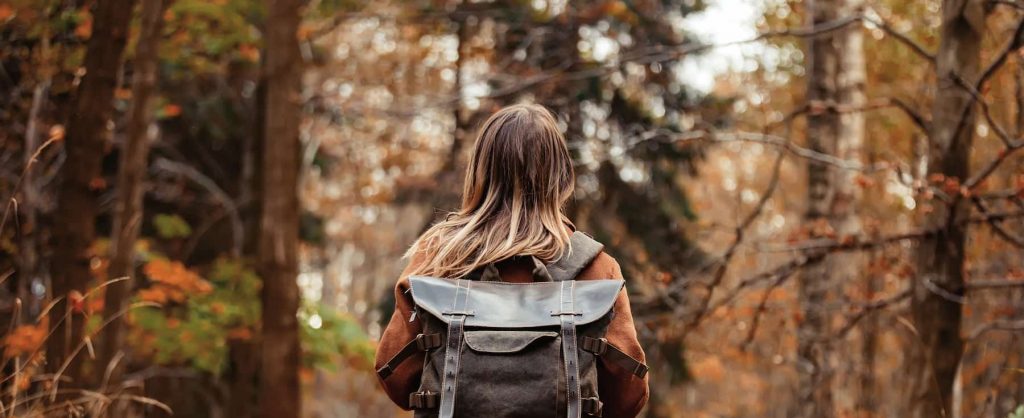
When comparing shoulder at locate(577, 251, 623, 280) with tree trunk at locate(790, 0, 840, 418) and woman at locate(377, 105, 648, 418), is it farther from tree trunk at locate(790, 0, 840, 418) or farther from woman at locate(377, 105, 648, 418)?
tree trunk at locate(790, 0, 840, 418)

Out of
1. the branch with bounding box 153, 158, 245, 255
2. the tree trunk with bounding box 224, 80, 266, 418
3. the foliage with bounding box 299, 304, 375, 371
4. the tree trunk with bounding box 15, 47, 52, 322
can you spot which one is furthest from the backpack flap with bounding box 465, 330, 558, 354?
the branch with bounding box 153, 158, 245, 255

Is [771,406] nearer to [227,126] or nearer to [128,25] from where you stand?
[227,126]

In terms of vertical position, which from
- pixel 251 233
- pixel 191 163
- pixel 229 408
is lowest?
pixel 229 408

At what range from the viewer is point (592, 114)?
43.8ft

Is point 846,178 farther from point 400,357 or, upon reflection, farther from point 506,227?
point 400,357

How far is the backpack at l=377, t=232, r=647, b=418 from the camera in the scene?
2373mm

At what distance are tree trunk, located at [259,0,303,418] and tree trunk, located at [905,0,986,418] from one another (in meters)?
4.97

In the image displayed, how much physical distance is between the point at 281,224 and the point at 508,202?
582 centimetres

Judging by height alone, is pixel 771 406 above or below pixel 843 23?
below

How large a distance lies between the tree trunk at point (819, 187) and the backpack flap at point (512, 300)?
645 cm

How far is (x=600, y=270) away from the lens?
107 inches

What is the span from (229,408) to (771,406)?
777 inches

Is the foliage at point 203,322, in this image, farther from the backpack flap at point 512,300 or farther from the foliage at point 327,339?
the backpack flap at point 512,300

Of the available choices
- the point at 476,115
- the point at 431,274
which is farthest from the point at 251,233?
the point at 431,274
